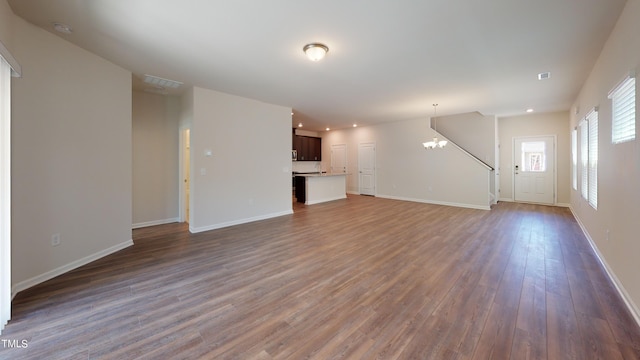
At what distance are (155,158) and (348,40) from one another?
15.5 ft

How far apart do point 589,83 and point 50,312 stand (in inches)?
302

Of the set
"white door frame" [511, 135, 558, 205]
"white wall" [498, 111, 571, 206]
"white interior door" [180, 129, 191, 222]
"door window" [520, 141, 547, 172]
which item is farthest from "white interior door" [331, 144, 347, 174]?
"white interior door" [180, 129, 191, 222]

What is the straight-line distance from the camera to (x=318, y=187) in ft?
26.8

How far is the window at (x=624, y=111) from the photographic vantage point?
218cm

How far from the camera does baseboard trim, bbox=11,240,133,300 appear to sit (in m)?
2.56

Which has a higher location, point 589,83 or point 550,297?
point 589,83

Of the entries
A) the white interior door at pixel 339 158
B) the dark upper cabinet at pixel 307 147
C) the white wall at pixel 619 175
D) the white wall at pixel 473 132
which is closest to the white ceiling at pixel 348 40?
the white wall at pixel 619 175

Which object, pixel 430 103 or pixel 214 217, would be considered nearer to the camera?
pixel 214 217

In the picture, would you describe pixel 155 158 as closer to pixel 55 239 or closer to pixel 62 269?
pixel 55 239

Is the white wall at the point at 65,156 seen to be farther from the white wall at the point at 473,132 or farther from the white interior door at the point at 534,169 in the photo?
the white interior door at the point at 534,169

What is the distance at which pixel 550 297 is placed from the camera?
7.87ft

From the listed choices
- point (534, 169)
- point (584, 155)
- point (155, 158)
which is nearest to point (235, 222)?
point (155, 158)

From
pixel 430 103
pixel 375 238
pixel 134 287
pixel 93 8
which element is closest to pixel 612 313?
pixel 375 238

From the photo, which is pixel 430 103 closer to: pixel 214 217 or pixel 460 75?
pixel 460 75
